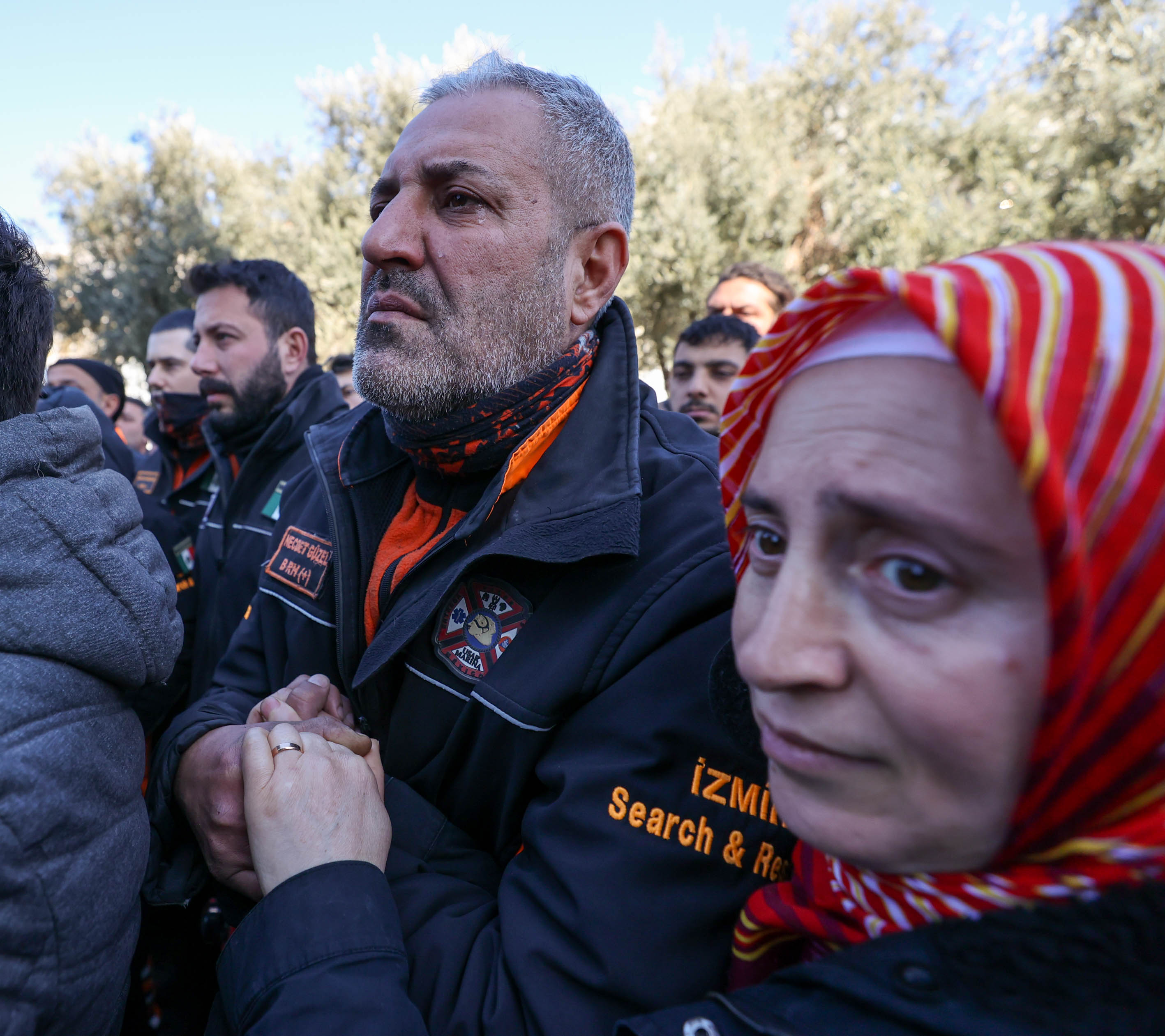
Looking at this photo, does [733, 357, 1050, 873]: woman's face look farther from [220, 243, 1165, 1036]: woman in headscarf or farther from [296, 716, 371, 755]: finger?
[296, 716, 371, 755]: finger

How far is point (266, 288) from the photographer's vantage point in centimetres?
477

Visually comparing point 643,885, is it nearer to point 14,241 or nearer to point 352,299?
point 14,241

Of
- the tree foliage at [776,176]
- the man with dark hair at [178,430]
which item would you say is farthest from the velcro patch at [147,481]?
the tree foliage at [776,176]

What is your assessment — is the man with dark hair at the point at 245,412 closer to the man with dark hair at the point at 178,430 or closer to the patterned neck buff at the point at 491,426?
the man with dark hair at the point at 178,430

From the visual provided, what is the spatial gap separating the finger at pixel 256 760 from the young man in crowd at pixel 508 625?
74 millimetres

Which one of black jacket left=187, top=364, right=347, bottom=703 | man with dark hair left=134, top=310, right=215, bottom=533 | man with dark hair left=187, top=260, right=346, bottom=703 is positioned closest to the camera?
black jacket left=187, top=364, right=347, bottom=703

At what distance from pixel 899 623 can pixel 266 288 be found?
487cm

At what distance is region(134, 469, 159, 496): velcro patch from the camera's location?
595 cm

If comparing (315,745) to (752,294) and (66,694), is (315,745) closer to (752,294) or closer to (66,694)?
(66,694)

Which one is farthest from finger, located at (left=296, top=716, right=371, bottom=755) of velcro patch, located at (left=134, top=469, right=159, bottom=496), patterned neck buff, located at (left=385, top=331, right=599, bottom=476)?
velcro patch, located at (left=134, top=469, right=159, bottom=496)

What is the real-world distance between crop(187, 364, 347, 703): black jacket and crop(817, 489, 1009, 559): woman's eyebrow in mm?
2881

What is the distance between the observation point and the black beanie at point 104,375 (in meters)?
6.64

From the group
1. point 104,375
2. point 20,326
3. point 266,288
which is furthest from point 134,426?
point 20,326

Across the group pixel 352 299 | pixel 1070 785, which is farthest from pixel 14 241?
pixel 352 299
